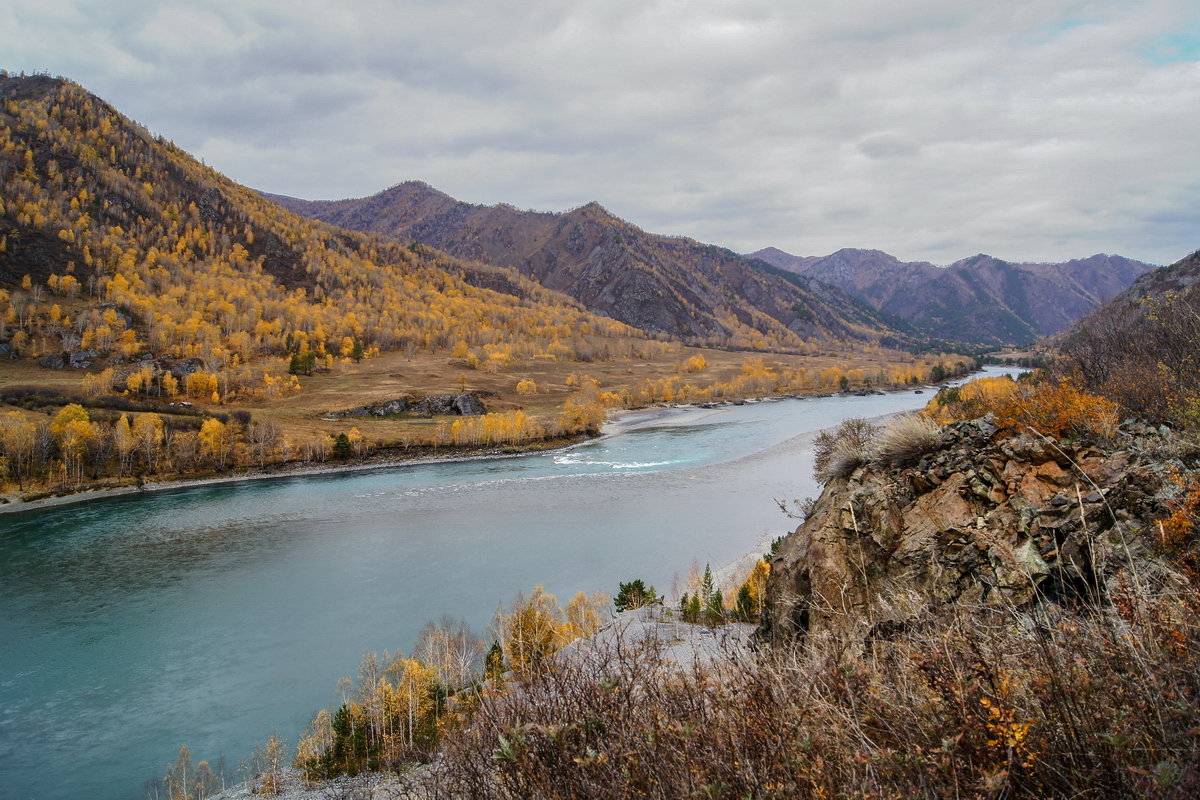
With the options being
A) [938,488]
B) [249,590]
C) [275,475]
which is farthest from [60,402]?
[938,488]

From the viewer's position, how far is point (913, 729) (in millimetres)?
3014

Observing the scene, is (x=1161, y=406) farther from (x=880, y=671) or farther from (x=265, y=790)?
(x=265, y=790)

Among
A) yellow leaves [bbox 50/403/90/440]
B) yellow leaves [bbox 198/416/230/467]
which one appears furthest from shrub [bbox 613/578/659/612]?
yellow leaves [bbox 50/403/90/440]

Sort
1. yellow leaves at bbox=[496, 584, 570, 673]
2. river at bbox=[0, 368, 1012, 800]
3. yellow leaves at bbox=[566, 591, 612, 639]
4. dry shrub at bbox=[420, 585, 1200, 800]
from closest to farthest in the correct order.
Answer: dry shrub at bbox=[420, 585, 1200, 800] → yellow leaves at bbox=[496, 584, 570, 673] → river at bbox=[0, 368, 1012, 800] → yellow leaves at bbox=[566, 591, 612, 639]

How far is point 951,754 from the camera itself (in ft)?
8.42

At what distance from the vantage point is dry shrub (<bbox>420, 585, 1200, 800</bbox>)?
2.47 metres

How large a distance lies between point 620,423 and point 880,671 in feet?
301

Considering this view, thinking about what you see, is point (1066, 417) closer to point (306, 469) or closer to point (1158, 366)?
point (1158, 366)

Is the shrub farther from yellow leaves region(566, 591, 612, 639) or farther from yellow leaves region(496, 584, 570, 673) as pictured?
yellow leaves region(496, 584, 570, 673)

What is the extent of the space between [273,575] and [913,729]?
134ft

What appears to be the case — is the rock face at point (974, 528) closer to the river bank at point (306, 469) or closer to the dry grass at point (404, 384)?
the river bank at point (306, 469)

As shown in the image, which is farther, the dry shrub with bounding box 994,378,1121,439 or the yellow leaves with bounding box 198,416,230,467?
the yellow leaves with bounding box 198,416,230,467

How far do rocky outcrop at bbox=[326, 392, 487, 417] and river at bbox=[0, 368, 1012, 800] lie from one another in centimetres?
2456

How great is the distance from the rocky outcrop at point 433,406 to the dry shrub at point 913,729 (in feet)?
291
